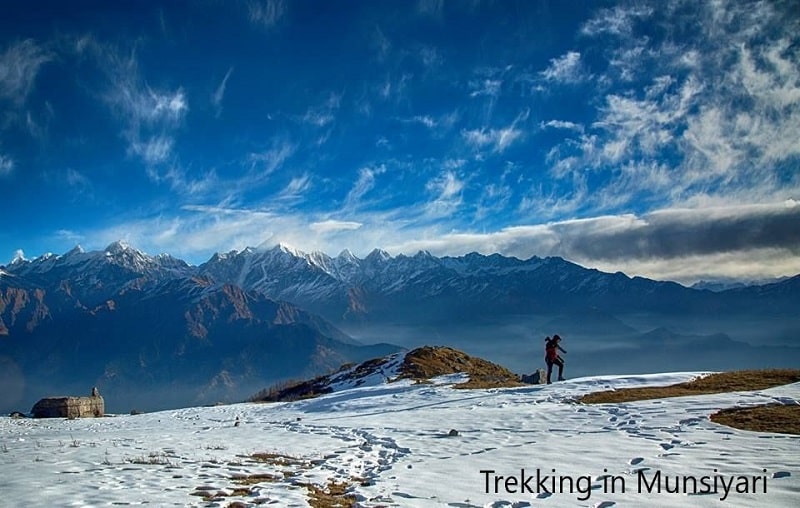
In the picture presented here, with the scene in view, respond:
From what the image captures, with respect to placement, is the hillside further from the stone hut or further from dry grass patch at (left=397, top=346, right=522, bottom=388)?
the stone hut

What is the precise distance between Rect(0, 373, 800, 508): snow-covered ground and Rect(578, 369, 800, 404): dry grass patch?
6.23 feet

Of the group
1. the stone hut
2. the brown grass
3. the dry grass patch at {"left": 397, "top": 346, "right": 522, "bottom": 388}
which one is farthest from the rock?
the stone hut

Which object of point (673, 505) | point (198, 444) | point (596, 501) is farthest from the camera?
point (198, 444)

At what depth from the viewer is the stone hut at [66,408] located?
43156 mm

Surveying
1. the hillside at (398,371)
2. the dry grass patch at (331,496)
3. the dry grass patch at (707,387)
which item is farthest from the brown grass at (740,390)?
the hillside at (398,371)

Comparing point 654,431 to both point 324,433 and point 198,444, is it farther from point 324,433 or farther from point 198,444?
point 198,444

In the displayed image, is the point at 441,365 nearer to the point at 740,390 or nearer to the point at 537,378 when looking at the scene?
the point at 537,378

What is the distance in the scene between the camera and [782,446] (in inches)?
504

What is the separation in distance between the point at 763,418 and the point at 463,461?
9535mm

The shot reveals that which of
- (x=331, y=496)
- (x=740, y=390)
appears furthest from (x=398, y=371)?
(x=331, y=496)

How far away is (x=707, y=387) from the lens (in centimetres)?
2467

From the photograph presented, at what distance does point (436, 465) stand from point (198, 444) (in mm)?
9342

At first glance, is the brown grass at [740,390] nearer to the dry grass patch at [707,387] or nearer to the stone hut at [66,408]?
the dry grass patch at [707,387]

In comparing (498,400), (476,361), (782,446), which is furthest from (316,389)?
(782,446)
